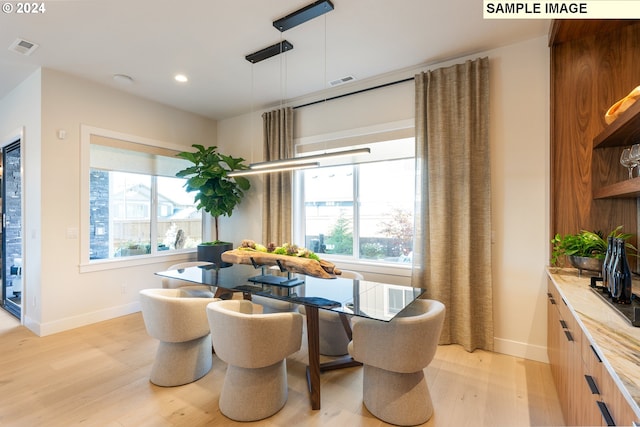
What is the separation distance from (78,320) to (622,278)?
16.3 feet

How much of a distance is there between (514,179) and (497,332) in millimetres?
1513

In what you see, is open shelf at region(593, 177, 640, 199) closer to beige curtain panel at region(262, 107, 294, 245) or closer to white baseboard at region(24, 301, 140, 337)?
beige curtain panel at region(262, 107, 294, 245)

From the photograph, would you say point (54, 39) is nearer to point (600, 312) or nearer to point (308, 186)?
point (308, 186)

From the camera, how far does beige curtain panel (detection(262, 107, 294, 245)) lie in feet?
14.2

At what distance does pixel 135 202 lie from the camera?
14.1ft

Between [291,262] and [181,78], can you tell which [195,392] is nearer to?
[291,262]

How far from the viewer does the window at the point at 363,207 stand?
3729 millimetres

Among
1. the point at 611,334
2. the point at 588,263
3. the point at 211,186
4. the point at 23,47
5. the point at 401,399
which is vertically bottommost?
the point at 401,399

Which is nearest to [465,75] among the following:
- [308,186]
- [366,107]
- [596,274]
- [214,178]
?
[366,107]

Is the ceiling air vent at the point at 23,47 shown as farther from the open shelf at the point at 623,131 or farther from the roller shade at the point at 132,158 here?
the open shelf at the point at 623,131

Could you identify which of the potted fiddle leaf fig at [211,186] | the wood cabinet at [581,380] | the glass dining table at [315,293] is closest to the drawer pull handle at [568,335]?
the wood cabinet at [581,380]

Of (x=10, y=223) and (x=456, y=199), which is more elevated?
(x=456, y=199)

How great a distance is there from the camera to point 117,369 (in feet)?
8.64

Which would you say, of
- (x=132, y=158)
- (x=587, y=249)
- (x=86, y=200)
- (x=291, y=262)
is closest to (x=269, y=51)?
(x=291, y=262)
